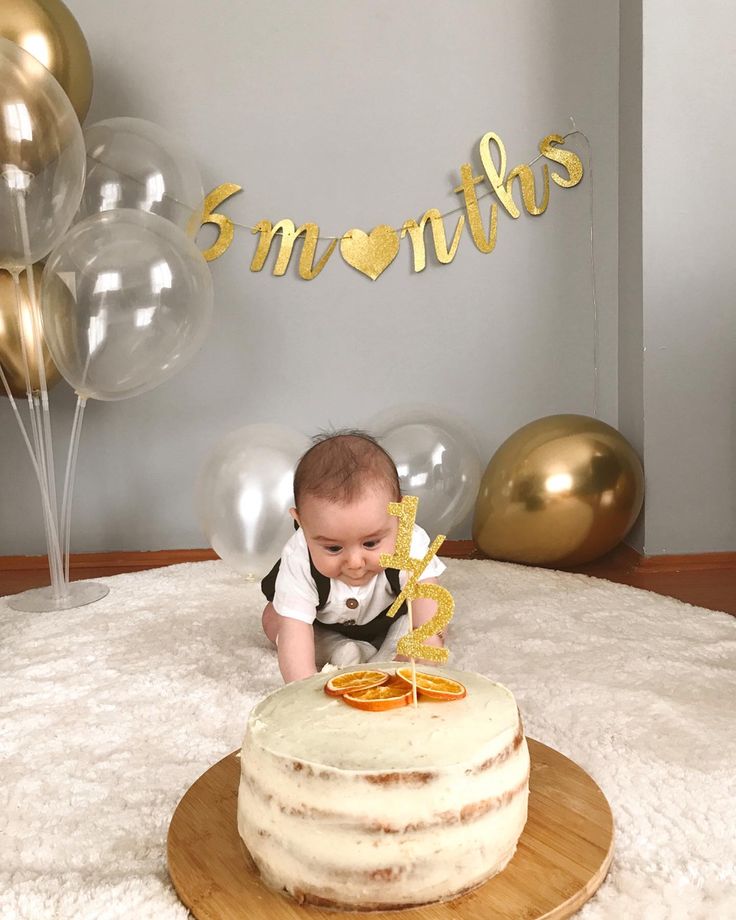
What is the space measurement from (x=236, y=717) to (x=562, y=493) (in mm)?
1237

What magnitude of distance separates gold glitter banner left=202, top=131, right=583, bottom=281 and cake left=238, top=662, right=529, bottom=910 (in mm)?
2082

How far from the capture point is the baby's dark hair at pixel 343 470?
4.59 feet

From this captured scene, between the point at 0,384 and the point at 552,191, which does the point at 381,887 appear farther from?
the point at 552,191

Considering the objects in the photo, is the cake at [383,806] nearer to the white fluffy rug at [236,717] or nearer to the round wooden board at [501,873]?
the round wooden board at [501,873]

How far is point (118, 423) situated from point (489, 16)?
1.71 m

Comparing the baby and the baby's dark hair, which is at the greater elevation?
the baby's dark hair

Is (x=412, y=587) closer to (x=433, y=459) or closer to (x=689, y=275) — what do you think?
(x=433, y=459)

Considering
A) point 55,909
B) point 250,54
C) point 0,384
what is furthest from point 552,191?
point 55,909

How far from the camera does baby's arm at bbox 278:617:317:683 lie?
57.6 inches

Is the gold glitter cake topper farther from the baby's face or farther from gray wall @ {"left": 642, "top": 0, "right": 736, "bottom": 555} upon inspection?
gray wall @ {"left": 642, "top": 0, "right": 736, "bottom": 555}

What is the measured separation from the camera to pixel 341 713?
918 millimetres

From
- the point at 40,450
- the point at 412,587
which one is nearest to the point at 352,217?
the point at 40,450

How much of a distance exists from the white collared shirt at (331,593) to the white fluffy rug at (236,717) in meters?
0.16

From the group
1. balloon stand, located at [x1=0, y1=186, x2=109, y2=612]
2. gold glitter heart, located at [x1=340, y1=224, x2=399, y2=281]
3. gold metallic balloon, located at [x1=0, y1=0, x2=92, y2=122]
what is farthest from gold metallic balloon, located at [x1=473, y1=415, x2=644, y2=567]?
gold metallic balloon, located at [x1=0, y1=0, x2=92, y2=122]
